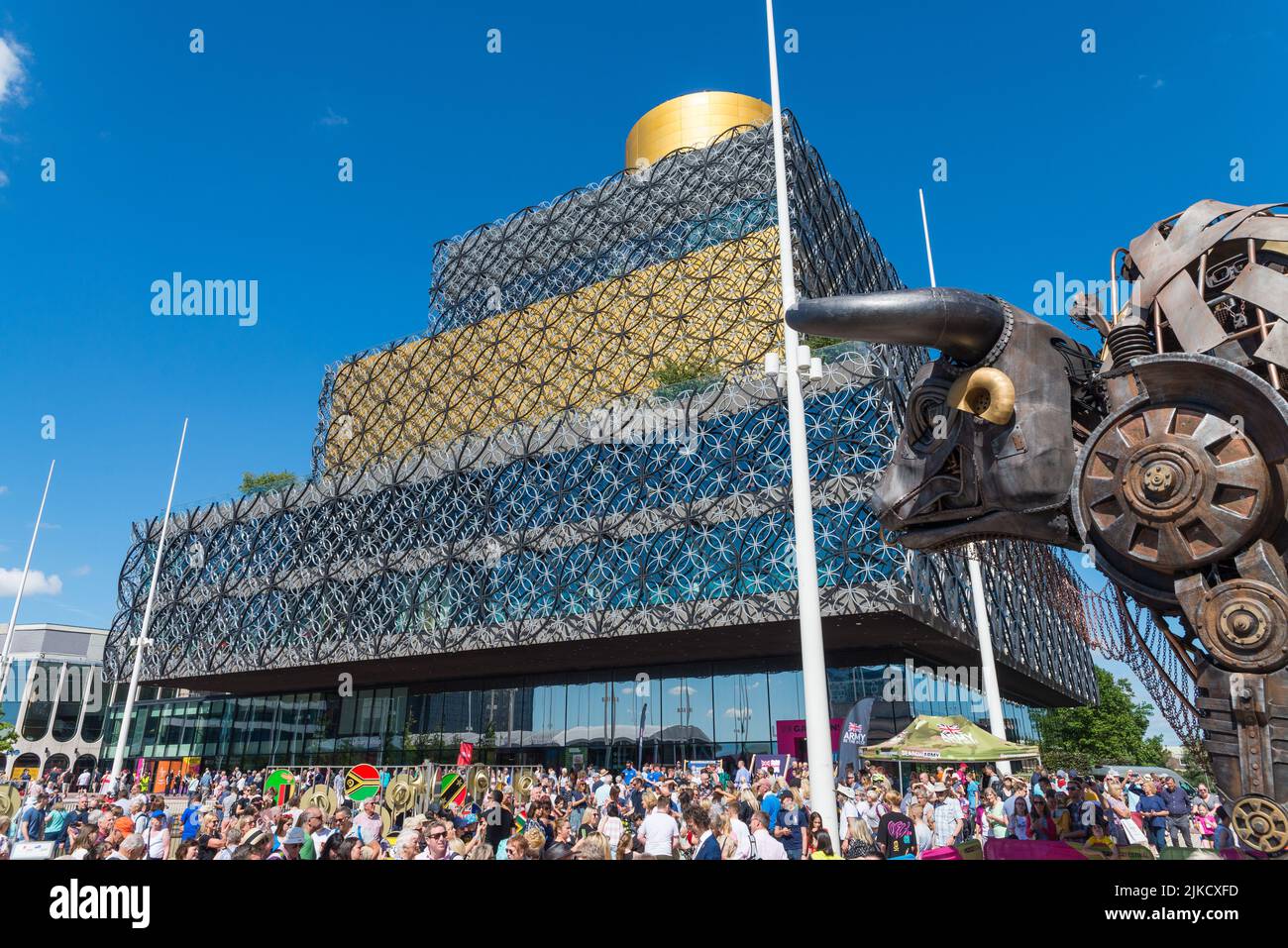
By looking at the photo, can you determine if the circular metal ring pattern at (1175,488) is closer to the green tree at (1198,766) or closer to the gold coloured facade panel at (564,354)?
the green tree at (1198,766)

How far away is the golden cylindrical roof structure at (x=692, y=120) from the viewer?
60.3 m

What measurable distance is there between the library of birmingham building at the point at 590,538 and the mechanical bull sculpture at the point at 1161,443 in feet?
73.2

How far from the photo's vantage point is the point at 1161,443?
7.23 metres

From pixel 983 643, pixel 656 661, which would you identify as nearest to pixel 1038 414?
pixel 983 643

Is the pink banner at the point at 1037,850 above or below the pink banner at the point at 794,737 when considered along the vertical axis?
below

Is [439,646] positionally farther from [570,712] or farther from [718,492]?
[718,492]

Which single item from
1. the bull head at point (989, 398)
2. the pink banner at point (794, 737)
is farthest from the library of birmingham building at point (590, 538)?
the bull head at point (989, 398)

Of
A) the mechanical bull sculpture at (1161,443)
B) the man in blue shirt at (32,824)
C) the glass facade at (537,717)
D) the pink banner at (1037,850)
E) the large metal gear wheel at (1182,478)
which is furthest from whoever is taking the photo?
the glass facade at (537,717)

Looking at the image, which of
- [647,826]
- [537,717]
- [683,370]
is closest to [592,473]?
[683,370]

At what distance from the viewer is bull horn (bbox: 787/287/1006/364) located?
26.5 ft

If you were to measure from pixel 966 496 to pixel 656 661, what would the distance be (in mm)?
34755
